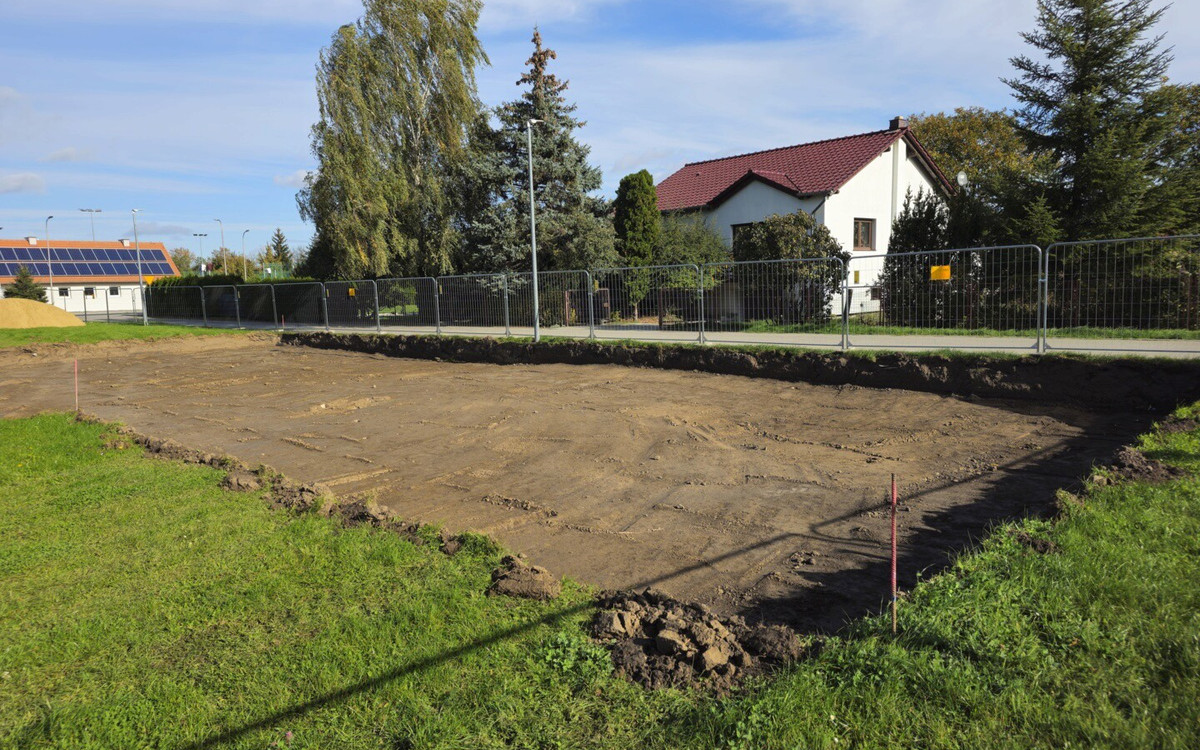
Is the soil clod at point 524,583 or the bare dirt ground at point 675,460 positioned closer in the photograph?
the soil clod at point 524,583

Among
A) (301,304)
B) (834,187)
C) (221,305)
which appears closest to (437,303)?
(301,304)

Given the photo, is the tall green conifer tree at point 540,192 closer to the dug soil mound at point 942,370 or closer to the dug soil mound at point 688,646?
the dug soil mound at point 942,370

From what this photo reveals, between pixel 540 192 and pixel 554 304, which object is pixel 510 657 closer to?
pixel 554 304

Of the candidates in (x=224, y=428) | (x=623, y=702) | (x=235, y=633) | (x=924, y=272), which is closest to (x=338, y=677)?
(x=235, y=633)

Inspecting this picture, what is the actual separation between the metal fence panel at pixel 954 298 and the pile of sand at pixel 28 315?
1423 inches

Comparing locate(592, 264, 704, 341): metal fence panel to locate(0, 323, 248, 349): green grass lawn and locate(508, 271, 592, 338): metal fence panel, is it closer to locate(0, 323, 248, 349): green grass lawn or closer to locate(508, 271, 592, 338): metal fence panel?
locate(508, 271, 592, 338): metal fence panel

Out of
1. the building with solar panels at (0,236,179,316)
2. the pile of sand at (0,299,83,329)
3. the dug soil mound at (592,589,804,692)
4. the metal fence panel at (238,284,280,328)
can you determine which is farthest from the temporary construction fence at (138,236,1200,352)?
the building with solar panels at (0,236,179,316)

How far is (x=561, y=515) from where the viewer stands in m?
6.89

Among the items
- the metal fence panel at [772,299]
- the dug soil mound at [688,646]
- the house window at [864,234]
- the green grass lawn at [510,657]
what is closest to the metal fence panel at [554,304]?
the metal fence panel at [772,299]

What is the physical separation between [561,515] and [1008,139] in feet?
133

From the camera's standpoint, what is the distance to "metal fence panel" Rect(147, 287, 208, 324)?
1594 inches

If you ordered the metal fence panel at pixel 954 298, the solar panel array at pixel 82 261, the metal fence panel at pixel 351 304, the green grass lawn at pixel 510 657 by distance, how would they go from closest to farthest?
the green grass lawn at pixel 510 657 < the metal fence panel at pixel 954 298 < the metal fence panel at pixel 351 304 < the solar panel array at pixel 82 261

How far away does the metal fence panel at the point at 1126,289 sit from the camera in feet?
40.2

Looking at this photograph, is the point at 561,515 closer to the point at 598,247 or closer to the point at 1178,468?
the point at 1178,468
